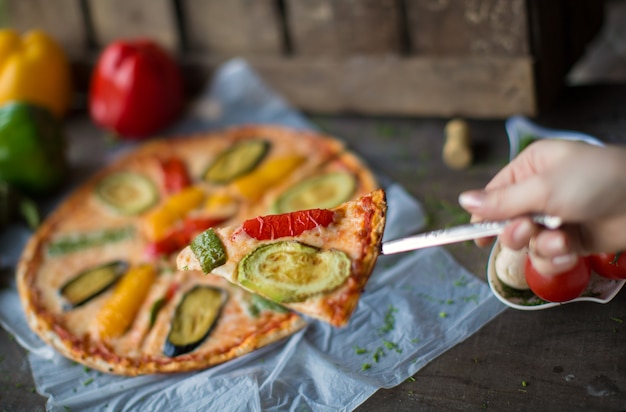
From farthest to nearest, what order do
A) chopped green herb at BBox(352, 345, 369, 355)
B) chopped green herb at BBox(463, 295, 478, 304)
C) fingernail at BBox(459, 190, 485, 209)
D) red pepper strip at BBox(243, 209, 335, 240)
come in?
1. chopped green herb at BBox(463, 295, 478, 304)
2. chopped green herb at BBox(352, 345, 369, 355)
3. red pepper strip at BBox(243, 209, 335, 240)
4. fingernail at BBox(459, 190, 485, 209)

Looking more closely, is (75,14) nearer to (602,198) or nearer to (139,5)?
(139,5)

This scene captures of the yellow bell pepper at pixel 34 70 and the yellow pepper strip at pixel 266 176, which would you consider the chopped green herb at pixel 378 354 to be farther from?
the yellow bell pepper at pixel 34 70

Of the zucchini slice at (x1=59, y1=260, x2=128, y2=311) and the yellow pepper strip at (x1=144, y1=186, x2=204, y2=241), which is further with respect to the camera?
the yellow pepper strip at (x1=144, y1=186, x2=204, y2=241)

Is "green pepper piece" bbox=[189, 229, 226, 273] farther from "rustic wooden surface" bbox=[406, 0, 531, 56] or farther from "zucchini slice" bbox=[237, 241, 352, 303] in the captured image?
"rustic wooden surface" bbox=[406, 0, 531, 56]

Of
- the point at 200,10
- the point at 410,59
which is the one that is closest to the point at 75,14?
the point at 200,10

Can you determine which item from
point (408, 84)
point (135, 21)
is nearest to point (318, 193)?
point (408, 84)

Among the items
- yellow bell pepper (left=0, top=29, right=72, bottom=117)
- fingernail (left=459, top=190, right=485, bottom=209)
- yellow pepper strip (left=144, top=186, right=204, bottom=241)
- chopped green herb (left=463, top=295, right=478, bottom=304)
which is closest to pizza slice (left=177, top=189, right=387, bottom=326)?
fingernail (left=459, top=190, right=485, bottom=209)

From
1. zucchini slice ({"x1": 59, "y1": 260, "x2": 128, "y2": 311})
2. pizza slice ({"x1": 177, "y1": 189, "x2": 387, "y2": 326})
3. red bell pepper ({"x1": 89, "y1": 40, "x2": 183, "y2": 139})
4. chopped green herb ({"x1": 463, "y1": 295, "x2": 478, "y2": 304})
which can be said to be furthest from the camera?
red bell pepper ({"x1": 89, "y1": 40, "x2": 183, "y2": 139})
